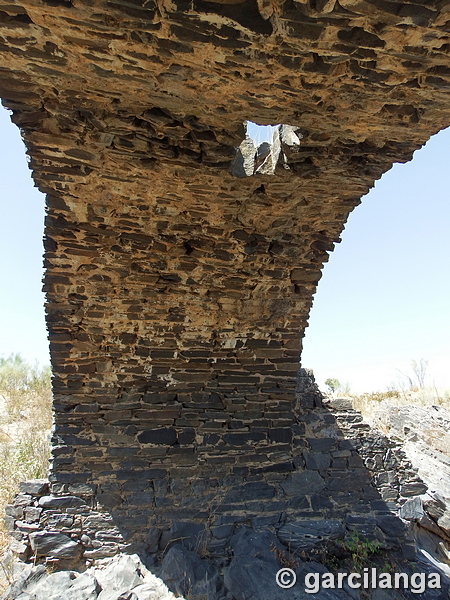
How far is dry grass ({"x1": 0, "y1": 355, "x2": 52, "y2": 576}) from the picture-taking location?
14.9 ft

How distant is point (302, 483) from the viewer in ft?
13.6

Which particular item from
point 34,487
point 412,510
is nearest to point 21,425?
point 34,487

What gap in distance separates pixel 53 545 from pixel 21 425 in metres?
3.85

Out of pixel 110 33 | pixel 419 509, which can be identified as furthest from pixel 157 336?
pixel 419 509

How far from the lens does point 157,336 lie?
12.0 ft

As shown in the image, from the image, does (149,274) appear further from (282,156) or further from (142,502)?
(142,502)

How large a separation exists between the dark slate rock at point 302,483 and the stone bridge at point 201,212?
2 cm

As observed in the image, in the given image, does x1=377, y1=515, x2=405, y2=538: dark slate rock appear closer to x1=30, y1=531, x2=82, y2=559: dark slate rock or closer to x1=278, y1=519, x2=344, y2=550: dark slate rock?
x1=278, y1=519, x2=344, y2=550: dark slate rock

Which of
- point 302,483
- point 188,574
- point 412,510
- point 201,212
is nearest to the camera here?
point 201,212

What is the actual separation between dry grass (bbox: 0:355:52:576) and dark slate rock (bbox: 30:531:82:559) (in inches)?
19.2

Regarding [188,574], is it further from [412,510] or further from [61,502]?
[412,510]

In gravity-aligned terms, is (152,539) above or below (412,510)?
below

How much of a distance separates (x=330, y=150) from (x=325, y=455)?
130 inches

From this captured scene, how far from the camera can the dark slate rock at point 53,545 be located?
3.46 m
